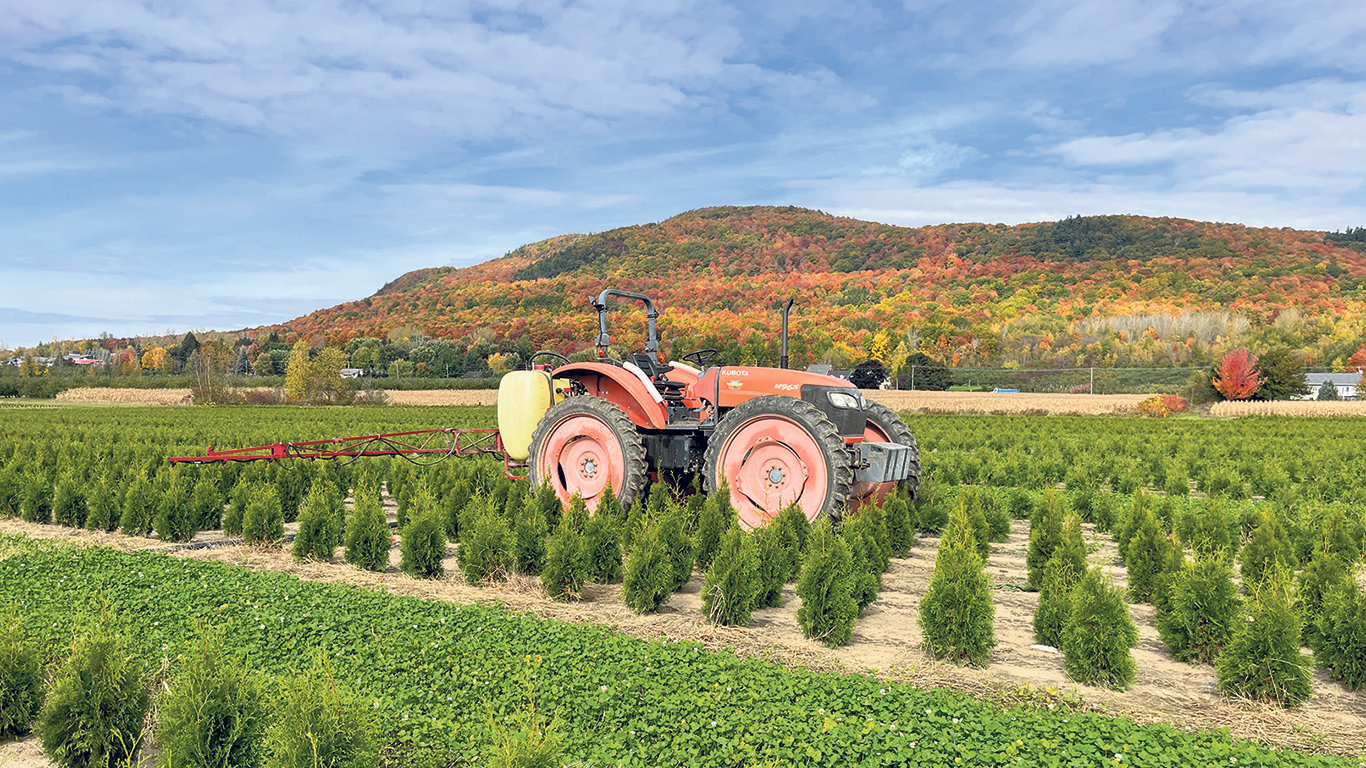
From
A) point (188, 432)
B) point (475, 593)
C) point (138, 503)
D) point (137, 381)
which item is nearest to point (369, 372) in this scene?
point (137, 381)

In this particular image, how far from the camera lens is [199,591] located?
653 centimetres

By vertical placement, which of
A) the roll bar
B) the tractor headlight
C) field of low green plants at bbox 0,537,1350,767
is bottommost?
field of low green plants at bbox 0,537,1350,767

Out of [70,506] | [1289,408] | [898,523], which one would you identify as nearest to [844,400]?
[898,523]

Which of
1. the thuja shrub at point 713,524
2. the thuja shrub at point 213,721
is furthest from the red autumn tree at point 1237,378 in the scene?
the thuja shrub at point 213,721

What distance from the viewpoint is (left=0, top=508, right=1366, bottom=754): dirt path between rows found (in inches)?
174

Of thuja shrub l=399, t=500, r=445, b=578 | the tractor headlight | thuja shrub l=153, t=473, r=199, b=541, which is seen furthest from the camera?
thuja shrub l=153, t=473, r=199, b=541

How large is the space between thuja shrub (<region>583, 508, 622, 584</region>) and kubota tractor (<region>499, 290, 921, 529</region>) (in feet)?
→ 4.57

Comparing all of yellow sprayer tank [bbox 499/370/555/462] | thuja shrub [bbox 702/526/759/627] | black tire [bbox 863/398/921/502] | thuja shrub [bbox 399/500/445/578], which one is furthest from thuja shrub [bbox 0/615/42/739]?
black tire [bbox 863/398/921/502]

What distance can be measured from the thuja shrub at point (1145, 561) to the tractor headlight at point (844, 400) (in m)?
2.79

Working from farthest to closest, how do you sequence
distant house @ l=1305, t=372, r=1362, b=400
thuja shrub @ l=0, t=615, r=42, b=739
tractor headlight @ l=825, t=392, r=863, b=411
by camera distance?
1. distant house @ l=1305, t=372, r=1362, b=400
2. tractor headlight @ l=825, t=392, r=863, b=411
3. thuja shrub @ l=0, t=615, r=42, b=739

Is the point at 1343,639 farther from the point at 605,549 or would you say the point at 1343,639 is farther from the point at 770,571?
the point at 605,549

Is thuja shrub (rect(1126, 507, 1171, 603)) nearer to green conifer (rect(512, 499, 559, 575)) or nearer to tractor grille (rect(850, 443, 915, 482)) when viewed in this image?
tractor grille (rect(850, 443, 915, 482))

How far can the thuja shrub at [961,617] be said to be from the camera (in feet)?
16.9

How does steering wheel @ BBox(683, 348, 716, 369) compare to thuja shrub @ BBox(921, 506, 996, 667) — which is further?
steering wheel @ BBox(683, 348, 716, 369)
